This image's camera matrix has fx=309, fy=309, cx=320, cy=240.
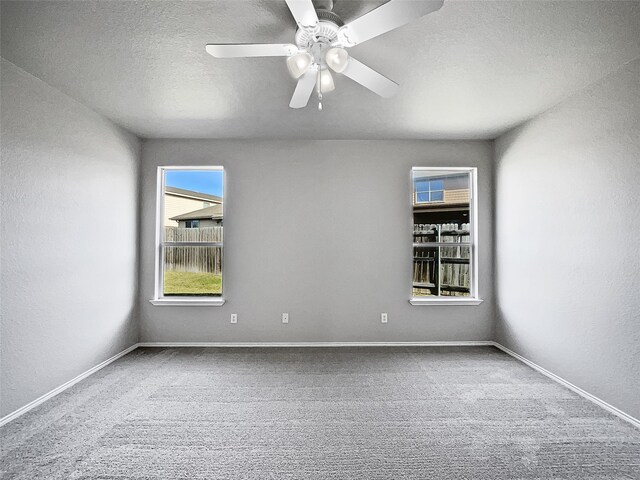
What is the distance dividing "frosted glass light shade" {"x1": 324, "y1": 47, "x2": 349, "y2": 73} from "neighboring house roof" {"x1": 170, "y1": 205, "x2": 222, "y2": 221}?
2.62 meters

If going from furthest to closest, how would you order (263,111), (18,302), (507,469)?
(263,111), (18,302), (507,469)

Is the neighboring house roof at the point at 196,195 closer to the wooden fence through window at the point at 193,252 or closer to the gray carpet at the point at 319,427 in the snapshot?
the wooden fence through window at the point at 193,252

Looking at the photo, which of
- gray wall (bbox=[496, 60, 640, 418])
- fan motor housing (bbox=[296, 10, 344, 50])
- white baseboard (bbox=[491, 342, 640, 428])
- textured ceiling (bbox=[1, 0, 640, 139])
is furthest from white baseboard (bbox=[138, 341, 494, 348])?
fan motor housing (bbox=[296, 10, 344, 50])

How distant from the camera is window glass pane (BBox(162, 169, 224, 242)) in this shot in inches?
153

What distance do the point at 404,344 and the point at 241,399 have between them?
208 centimetres

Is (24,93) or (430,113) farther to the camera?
(430,113)

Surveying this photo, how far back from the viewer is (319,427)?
2.09 m

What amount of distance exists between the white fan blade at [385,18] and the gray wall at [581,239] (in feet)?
6.37

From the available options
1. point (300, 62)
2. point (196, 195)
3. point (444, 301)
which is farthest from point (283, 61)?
point (444, 301)

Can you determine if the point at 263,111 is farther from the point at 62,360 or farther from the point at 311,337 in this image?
the point at 62,360

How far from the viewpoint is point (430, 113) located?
300cm

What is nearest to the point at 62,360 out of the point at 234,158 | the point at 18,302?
the point at 18,302

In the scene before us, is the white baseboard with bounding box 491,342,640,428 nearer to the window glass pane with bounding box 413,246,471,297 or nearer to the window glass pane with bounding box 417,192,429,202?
the window glass pane with bounding box 413,246,471,297

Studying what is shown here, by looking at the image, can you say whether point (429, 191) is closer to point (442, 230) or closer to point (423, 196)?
point (423, 196)
